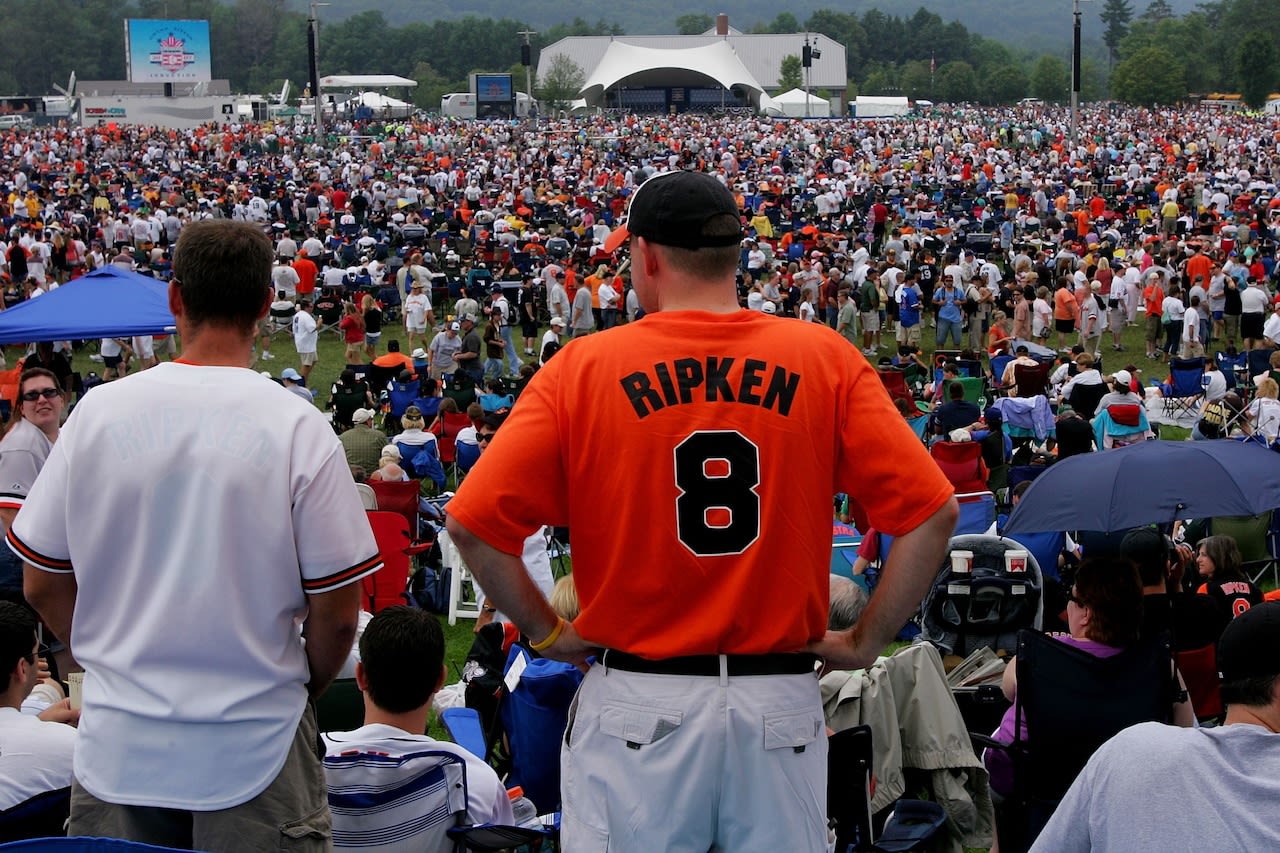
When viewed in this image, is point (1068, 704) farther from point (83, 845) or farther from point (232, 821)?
point (83, 845)

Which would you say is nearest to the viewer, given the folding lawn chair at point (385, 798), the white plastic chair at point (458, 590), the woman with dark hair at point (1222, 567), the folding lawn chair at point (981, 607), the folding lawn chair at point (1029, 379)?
the folding lawn chair at point (385, 798)

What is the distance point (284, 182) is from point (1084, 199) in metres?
19.2

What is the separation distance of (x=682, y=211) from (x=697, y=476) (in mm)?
455

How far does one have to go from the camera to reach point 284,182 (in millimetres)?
35219

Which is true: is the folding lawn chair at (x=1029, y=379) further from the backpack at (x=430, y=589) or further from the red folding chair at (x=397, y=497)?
the backpack at (x=430, y=589)

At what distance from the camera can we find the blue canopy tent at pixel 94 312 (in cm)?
994

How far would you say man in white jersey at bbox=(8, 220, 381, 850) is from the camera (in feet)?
7.39

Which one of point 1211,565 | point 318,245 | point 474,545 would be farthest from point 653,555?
point 318,245

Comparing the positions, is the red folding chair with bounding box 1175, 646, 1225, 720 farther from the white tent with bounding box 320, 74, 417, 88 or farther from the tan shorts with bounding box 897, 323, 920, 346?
the white tent with bounding box 320, 74, 417, 88

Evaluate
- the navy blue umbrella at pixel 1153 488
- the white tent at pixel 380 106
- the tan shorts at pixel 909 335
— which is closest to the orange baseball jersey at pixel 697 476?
the navy blue umbrella at pixel 1153 488

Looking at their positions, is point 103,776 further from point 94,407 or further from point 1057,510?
point 1057,510

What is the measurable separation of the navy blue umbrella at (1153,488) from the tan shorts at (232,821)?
4.63 m

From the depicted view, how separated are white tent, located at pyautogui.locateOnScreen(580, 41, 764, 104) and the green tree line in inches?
564

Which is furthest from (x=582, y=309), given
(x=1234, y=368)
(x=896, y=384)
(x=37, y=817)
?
(x=37, y=817)
